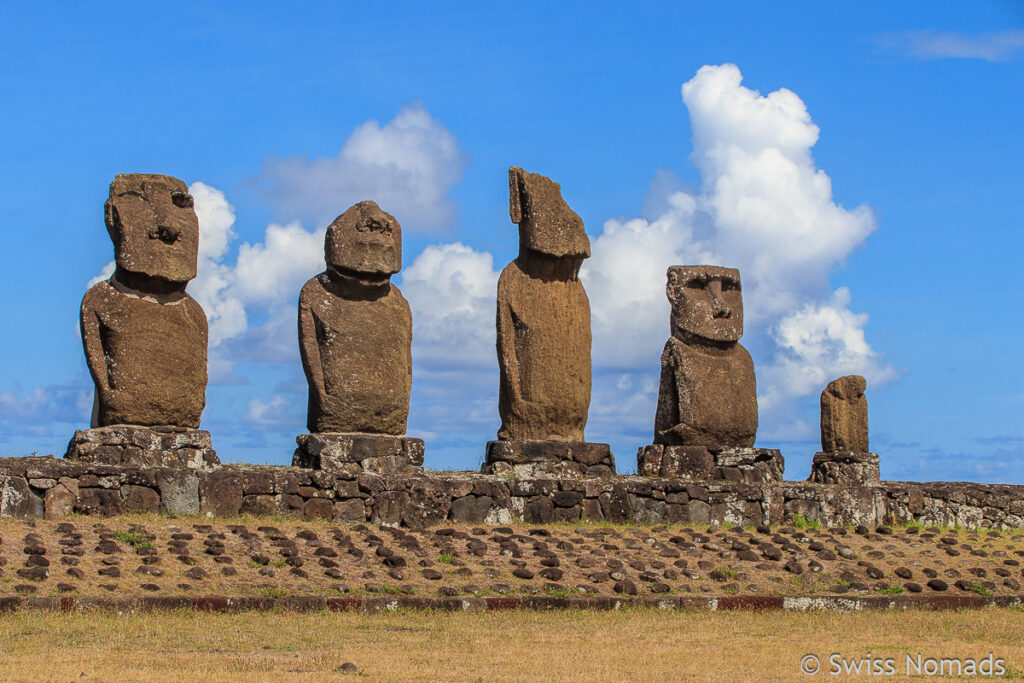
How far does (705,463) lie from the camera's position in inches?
687

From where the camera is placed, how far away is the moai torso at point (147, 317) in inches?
610

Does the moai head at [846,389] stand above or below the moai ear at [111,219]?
below

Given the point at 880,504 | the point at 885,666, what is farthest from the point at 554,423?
the point at 885,666

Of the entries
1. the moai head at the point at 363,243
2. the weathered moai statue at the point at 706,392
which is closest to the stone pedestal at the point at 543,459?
the weathered moai statue at the point at 706,392

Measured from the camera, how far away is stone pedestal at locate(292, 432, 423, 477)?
15.6 m

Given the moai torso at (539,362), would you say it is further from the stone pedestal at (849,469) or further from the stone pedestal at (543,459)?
the stone pedestal at (849,469)

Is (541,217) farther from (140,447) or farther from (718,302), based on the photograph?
(140,447)

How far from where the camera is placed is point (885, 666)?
1026 centimetres

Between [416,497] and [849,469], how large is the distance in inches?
263

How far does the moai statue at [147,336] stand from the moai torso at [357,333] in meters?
1.35

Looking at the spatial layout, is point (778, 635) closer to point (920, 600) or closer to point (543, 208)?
point (920, 600)

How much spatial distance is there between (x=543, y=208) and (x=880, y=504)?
5.69m

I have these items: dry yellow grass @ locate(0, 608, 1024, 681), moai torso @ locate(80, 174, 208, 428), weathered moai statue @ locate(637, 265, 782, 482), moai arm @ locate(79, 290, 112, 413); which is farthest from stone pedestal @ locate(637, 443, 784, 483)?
moai arm @ locate(79, 290, 112, 413)

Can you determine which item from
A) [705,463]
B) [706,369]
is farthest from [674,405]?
[705,463]
